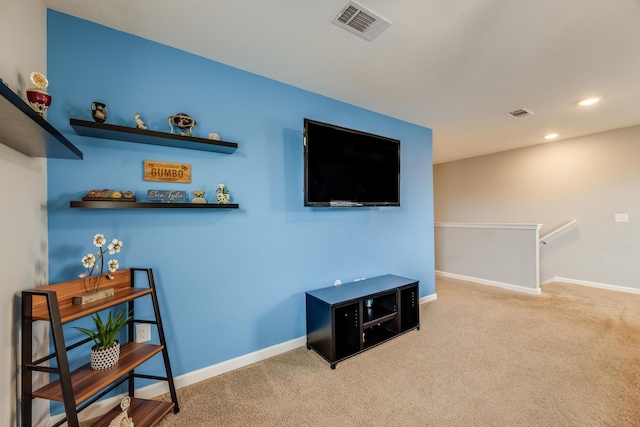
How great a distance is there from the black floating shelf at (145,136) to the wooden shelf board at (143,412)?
163 centimetres

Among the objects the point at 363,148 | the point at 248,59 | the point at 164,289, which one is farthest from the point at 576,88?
the point at 164,289

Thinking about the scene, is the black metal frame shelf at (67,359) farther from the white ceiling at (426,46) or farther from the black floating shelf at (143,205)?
the white ceiling at (426,46)

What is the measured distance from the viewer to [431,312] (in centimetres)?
314

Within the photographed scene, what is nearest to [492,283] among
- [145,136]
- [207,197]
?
[207,197]

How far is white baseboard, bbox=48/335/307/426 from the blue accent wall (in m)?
0.05

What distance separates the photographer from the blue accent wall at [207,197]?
Answer: 5.04 ft

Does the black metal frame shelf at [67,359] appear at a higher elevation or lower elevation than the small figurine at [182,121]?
lower

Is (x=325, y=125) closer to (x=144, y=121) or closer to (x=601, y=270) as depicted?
(x=144, y=121)

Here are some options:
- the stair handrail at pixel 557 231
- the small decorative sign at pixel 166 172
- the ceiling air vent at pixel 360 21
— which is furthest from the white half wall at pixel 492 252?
the small decorative sign at pixel 166 172

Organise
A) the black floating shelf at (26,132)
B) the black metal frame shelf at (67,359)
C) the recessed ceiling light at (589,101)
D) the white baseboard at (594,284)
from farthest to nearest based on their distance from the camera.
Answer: the white baseboard at (594,284)
the recessed ceiling light at (589,101)
the black metal frame shelf at (67,359)
the black floating shelf at (26,132)

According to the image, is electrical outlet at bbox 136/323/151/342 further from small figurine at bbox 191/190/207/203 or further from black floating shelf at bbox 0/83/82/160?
black floating shelf at bbox 0/83/82/160

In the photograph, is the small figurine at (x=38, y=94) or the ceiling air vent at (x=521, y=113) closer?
the small figurine at (x=38, y=94)

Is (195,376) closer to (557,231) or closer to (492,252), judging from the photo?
(492,252)

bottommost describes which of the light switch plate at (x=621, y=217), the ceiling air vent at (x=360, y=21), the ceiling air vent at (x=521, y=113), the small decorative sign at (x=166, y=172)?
the light switch plate at (x=621, y=217)
